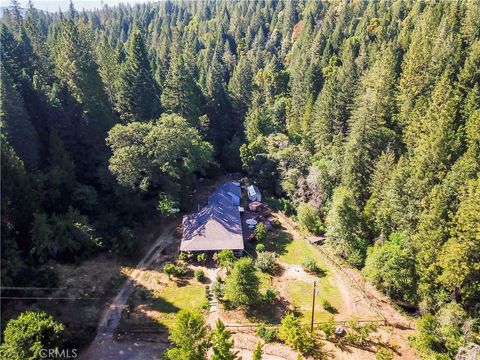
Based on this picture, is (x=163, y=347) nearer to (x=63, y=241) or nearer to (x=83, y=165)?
(x=63, y=241)

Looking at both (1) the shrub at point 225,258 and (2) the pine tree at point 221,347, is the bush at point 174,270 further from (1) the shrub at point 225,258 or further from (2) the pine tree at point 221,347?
(2) the pine tree at point 221,347

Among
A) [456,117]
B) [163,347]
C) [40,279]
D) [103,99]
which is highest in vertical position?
[103,99]

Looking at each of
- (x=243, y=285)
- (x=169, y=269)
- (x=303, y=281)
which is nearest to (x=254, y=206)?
(x=303, y=281)

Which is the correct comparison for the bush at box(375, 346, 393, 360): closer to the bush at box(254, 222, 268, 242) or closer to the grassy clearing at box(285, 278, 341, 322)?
the grassy clearing at box(285, 278, 341, 322)

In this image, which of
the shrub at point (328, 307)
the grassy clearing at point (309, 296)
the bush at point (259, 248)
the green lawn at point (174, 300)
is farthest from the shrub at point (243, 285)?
the bush at point (259, 248)

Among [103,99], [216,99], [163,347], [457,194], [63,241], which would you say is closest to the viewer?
[163,347]

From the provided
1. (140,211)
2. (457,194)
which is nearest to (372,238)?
(457,194)

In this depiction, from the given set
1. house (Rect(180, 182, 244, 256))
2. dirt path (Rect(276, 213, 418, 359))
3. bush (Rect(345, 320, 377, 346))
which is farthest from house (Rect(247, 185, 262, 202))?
bush (Rect(345, 320, 377, 346))
